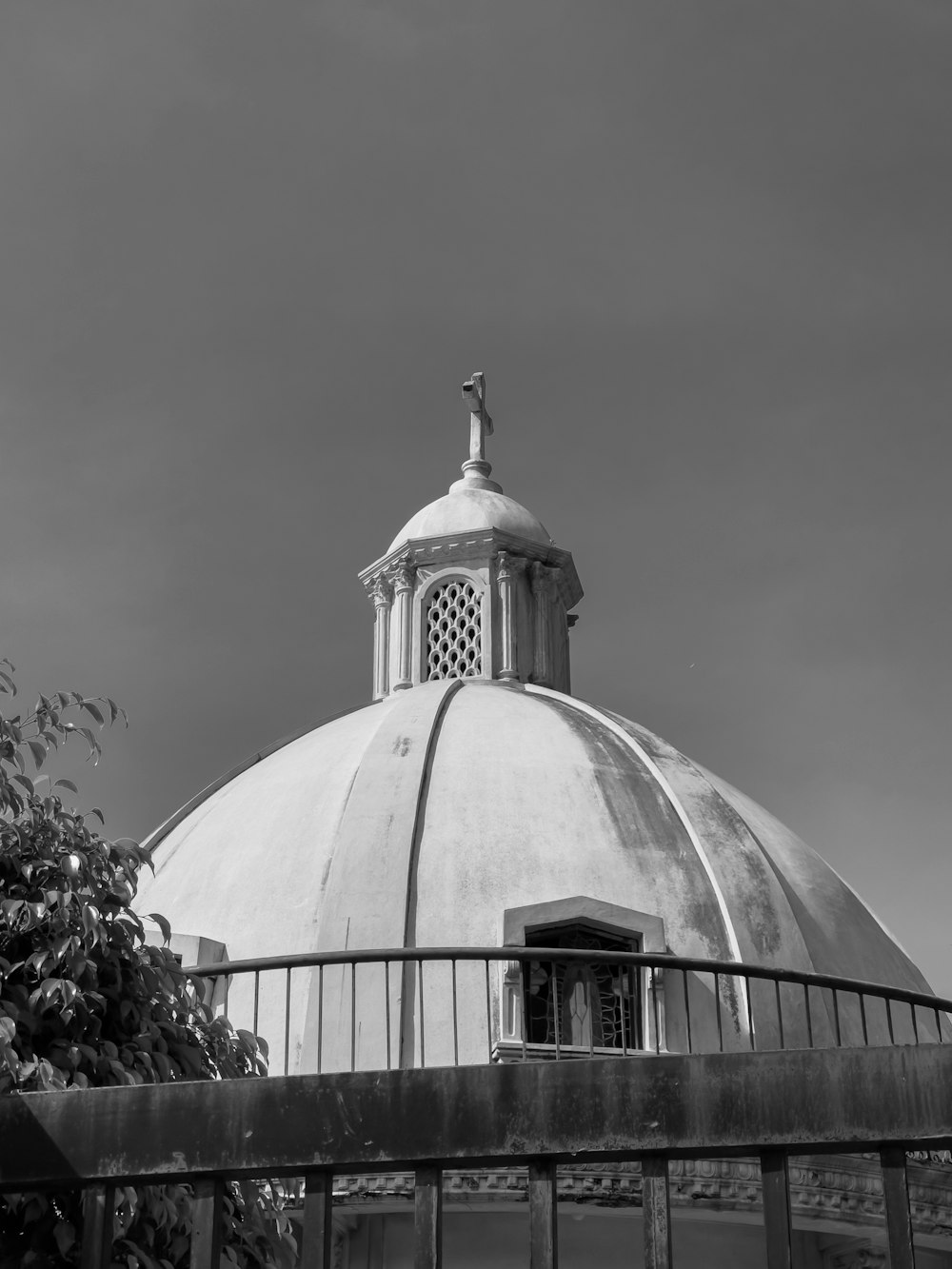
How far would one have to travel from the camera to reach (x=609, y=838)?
17.1 m

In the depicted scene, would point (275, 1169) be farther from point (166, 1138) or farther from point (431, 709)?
point (431, 709)

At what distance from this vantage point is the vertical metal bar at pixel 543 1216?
11.9 ft

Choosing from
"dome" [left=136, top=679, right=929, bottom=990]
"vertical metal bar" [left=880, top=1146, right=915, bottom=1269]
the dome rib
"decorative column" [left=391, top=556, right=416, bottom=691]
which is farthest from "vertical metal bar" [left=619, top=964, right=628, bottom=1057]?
"vertical metal bar" [left=880, top=1146, right=915, bottom=1269]

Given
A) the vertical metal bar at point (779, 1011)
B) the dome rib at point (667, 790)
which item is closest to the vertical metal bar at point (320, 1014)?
the vertical metal bar at point (779, 1011)

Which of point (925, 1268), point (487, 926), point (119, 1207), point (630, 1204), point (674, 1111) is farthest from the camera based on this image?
point (487, 926)

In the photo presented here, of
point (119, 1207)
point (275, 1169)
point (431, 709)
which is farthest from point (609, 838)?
point (275, 1169)

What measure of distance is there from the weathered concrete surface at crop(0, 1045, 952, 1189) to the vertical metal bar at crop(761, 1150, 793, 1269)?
2.4 inches

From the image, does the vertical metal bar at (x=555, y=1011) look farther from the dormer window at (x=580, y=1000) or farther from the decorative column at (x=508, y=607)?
the decorative column at (x=508, y=607)

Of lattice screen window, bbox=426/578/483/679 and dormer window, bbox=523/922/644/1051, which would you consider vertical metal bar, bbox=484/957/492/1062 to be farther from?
lattice screen window, bbox=426/578/483/679

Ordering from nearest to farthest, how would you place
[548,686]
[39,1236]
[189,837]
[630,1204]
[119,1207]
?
[39,1236], [119,1207], [630,1204], [189,837], [548,686]

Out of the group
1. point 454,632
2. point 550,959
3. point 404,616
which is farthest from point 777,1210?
point 404,616

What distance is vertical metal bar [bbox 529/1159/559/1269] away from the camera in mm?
3623

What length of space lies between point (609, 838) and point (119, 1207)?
11.4m

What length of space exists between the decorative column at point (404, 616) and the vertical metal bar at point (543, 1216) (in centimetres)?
1819
